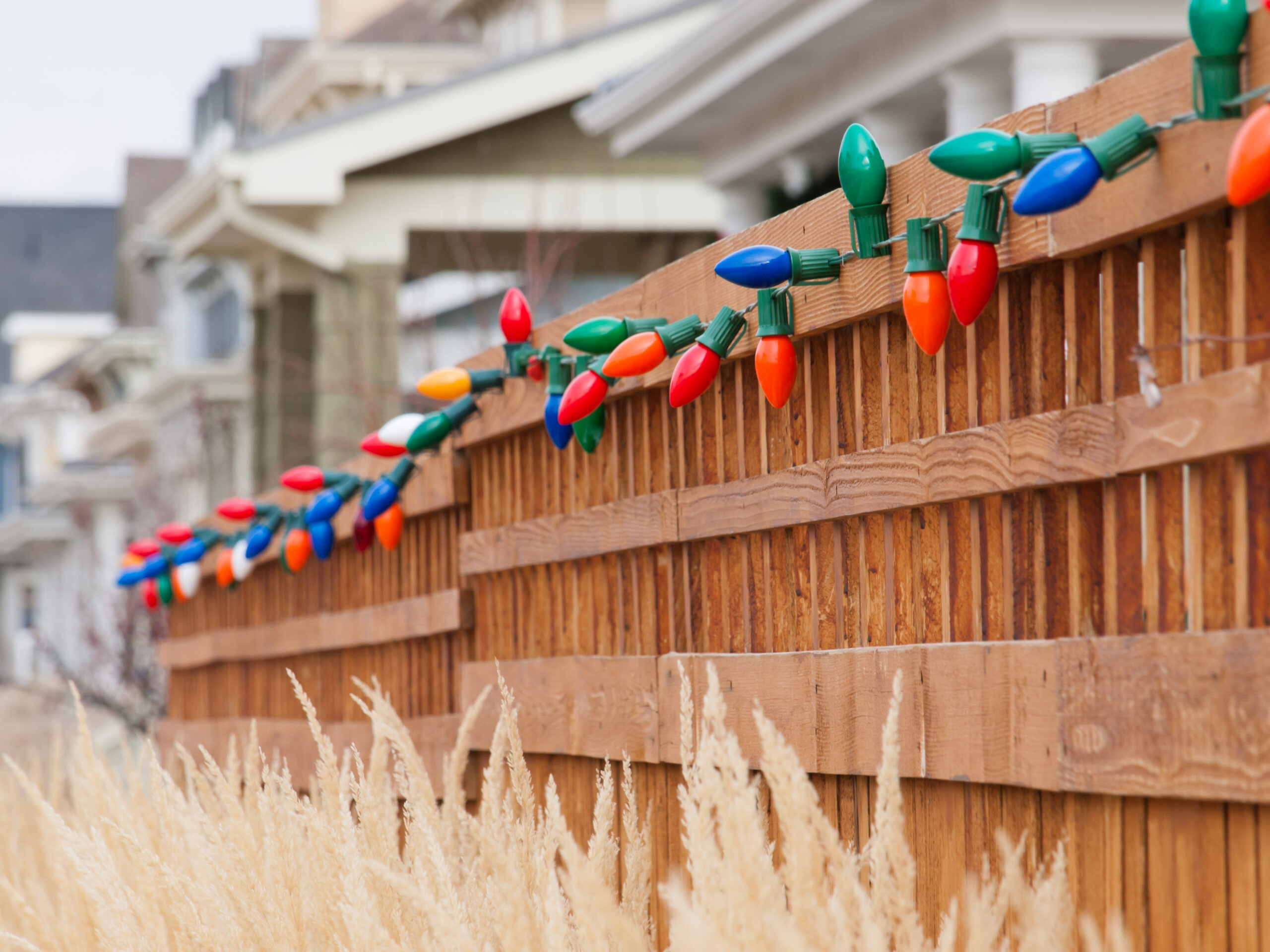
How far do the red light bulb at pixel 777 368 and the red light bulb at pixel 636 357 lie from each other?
0.33 m

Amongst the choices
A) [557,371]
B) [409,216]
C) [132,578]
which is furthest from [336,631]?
[409,216]

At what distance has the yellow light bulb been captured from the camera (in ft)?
13.0

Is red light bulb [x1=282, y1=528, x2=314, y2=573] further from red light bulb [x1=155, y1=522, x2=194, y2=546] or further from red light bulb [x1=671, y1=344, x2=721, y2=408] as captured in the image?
red light bulb [x1=671, y1=344, x2=721, y2=408]

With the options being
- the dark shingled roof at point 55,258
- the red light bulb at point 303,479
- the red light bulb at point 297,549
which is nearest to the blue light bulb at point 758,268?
the red light bulb at point 303,479

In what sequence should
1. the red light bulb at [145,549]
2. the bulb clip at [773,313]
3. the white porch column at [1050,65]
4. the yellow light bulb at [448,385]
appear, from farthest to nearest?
1. the red light bulb at [145,549]
2. the white porch column at [1050,65]
3. the yellow light bulb at [448,385]
4. the bulb clip at [773,313]

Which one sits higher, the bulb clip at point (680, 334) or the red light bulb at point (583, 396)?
the bulb clip at point (680, 334)

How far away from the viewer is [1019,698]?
7.38 ft

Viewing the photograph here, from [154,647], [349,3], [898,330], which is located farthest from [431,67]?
[898,330]

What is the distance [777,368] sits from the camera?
8.88ft

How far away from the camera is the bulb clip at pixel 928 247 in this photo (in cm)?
236

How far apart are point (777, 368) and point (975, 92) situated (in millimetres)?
4516

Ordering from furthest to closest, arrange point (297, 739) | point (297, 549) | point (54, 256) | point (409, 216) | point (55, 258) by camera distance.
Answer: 1. point (55, 258)
2. point (54, 256)
3. point (409, 216)
4. point (297, 739)
5. point (297, 549)

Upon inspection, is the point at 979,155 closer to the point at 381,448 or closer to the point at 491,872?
the point at 491,872

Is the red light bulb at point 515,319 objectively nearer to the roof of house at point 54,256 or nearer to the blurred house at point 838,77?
the blurred house at point 838,77
